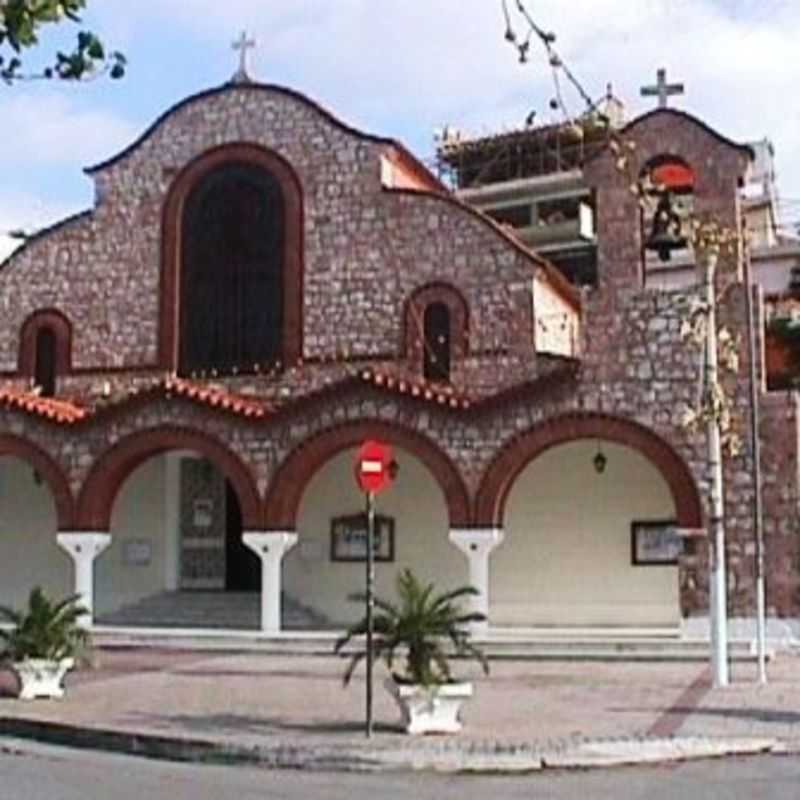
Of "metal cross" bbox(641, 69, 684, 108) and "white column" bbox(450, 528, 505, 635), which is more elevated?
"metal cross" bbox(641, 69, 684, 108)

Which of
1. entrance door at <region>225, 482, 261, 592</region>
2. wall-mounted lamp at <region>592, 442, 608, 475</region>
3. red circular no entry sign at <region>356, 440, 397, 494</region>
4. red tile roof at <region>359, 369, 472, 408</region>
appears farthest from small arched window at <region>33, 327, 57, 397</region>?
red circular no entry sign at <region>356, 440, 397, 494</region>

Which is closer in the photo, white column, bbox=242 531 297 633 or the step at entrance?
white column, bbox=242 531 297 633

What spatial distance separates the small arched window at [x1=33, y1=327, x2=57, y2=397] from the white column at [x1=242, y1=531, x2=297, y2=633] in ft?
20.0

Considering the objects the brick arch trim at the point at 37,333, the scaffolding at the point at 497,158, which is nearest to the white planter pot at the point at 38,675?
the brick arch trim at the point at 37,333

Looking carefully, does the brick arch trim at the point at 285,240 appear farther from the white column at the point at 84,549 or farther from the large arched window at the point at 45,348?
the white column at the point at 84,549

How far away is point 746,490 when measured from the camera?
21219 mm

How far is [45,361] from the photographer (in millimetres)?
27922

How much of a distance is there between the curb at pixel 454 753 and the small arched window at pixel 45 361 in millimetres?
15564

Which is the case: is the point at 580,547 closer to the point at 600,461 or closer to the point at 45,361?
the point at 600,461

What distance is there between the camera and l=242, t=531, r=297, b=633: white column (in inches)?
916

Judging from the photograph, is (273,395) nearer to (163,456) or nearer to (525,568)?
(163,456)

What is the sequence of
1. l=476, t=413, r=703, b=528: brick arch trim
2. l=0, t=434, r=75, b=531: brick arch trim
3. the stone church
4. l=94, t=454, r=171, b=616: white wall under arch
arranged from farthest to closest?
l=94, t=454, r=171, b=616: white wall under arch, l=0, t=434, r=75, b=531: brick arch trim, the stone church, l=476, t=413, r=703, b=528: brick arch trim

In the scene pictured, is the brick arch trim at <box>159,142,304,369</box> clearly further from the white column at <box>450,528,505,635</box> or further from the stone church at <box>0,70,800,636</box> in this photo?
the white column at <box>450,528,505,635</box>

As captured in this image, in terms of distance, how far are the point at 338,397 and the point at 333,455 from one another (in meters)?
1.07
